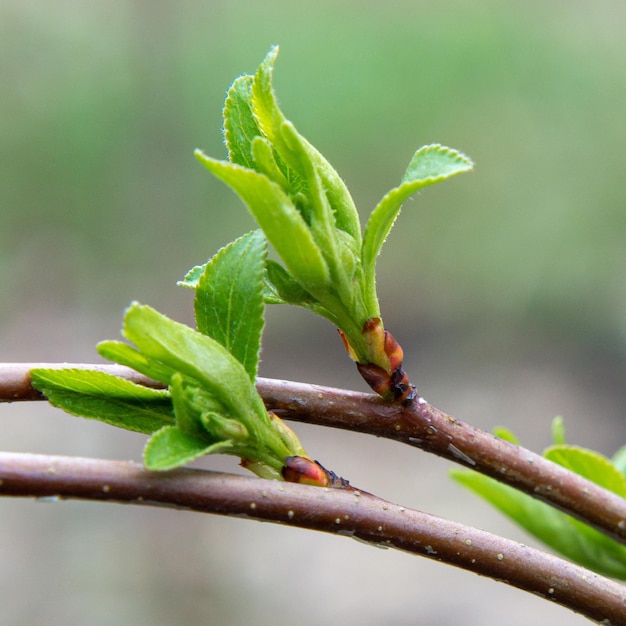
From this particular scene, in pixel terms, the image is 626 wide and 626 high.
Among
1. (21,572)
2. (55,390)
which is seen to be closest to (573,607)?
(55,390)

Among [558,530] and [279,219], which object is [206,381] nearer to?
[279,219]

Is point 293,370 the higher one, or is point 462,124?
point 462,124

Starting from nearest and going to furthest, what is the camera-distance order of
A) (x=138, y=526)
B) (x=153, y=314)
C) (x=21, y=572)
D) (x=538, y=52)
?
(x=153, y=314) → (x=21, y=572) → (x=138, y=526) → (x=538, y=52)

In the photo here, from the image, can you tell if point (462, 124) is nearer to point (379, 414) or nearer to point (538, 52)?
point (538, 52)

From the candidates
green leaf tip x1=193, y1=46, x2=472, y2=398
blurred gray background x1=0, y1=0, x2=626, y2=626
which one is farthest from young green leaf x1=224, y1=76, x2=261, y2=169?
blurred gray background x1=0, y1=0, x2=626, y2=626

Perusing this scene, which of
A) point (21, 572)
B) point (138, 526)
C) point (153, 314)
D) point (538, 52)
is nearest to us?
point (153, 314)

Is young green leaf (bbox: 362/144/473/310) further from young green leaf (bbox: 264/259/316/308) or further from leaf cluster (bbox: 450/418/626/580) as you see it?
leaf cluster (bbox: 450/418/626/580)

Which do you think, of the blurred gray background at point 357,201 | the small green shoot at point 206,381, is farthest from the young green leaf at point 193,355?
the blurred gray background at point 357,201
